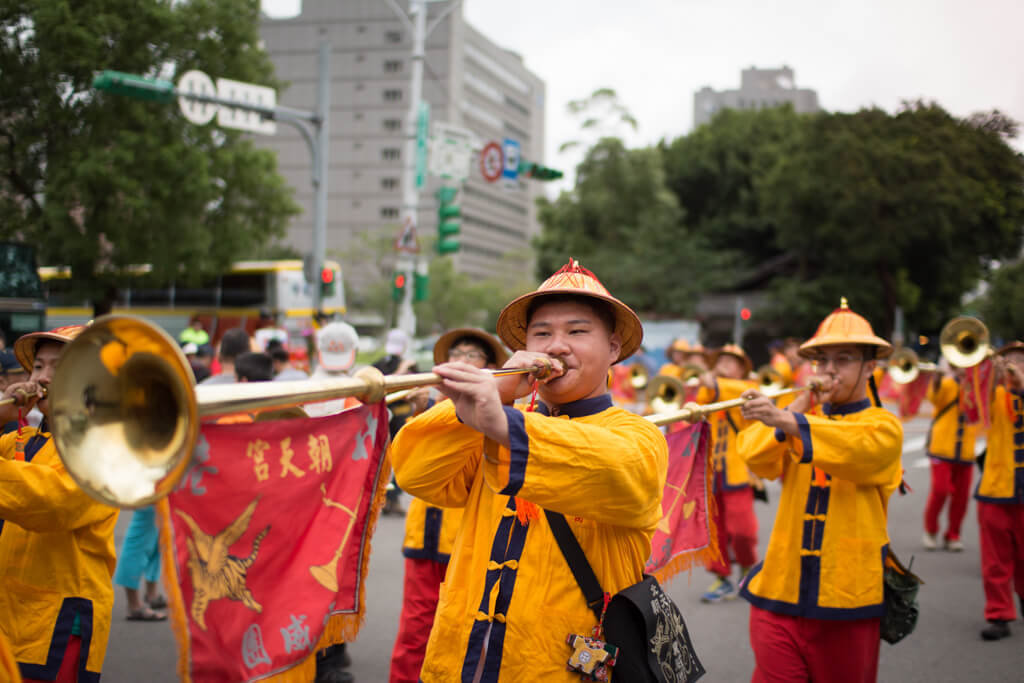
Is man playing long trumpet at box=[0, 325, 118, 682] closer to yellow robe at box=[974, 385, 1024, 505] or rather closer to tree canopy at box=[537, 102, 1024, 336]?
yellow robe at box=[974, 385, 1024, 505]

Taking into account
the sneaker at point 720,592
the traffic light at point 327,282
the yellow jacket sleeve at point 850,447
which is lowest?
the sneaker at point 720,592

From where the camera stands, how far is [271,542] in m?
2.02

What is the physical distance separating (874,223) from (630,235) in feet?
36.2

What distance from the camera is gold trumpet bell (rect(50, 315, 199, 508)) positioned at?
166 cm

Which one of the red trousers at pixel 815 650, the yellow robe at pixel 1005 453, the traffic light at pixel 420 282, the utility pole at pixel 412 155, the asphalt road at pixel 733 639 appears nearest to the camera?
the red trousers at pixel 815 650

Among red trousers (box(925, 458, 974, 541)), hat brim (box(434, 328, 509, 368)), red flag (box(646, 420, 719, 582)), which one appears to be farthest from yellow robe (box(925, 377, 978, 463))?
hat brim (box(434, 328, 509, 368))

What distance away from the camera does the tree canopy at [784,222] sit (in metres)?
24.1

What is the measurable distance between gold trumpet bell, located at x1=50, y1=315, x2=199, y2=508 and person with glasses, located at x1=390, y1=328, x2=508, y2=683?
2266mm

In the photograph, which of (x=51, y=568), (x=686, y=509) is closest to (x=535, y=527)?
(x=686, y=509)

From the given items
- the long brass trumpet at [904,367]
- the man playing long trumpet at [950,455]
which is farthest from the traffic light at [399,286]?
the man playing long trumpet at [950,455]

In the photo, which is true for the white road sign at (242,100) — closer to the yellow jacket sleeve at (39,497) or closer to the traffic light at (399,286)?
the traffic light at (399,286)

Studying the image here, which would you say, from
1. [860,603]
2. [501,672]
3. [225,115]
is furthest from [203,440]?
[225,115]

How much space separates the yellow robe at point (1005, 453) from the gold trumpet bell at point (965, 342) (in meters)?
0.33

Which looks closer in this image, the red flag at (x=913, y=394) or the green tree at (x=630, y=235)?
the red flag at (x=913, y=394)
